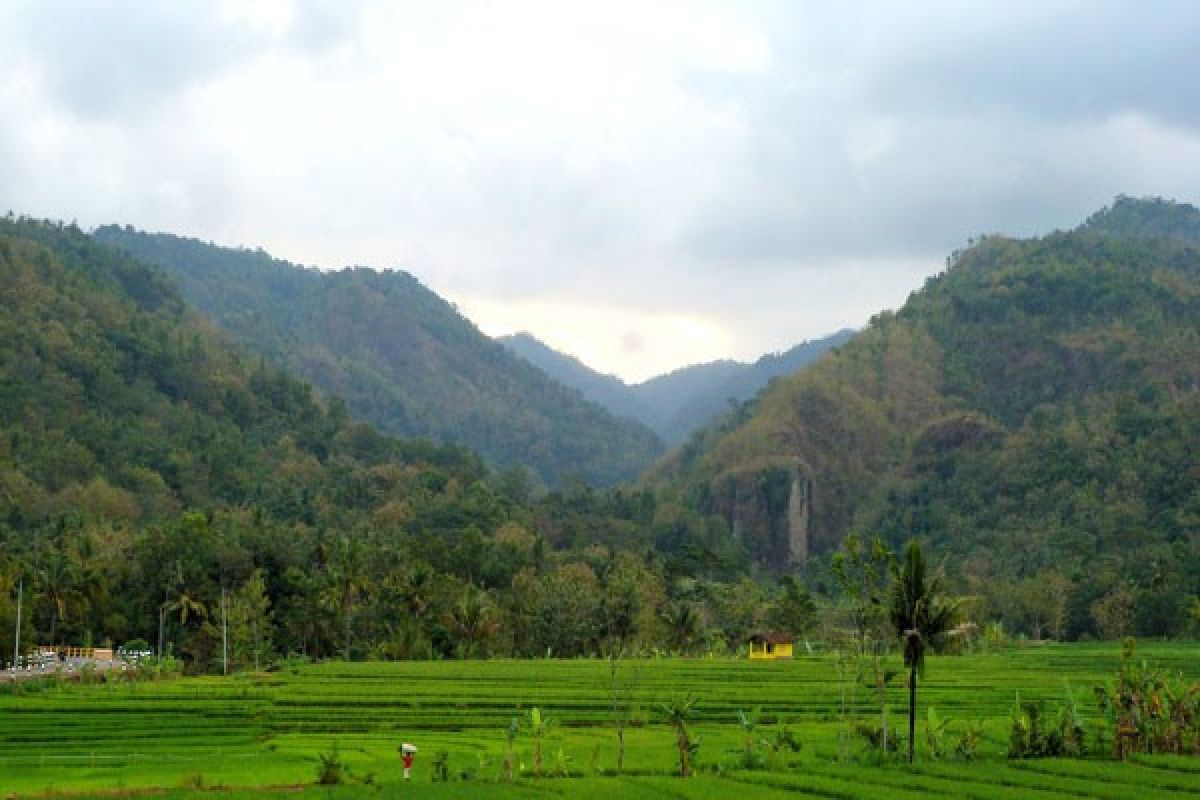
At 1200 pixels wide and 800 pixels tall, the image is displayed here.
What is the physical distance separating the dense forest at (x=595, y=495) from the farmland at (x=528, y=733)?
569 centimetres

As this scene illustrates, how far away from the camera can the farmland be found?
29.7 metres

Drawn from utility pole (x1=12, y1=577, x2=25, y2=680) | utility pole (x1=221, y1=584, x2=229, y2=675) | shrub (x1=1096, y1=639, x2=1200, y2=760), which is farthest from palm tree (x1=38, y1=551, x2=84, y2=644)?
shrub (x1=1096, y1=639, x2=1200, y2=760)

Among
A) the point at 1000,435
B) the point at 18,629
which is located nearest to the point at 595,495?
the point at 1000,435

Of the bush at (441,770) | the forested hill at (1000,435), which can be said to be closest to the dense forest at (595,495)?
the forested hill at (1000,435)

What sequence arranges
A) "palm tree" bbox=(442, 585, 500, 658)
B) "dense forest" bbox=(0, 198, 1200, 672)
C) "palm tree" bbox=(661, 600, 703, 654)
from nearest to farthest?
"palm tree" bbox=(442, 585, 500, 658)
"dense forest" bbox=(0, 198, 1200, 672)
"palm tree" bbox=(661, 600, 703, 654)

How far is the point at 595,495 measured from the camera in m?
155

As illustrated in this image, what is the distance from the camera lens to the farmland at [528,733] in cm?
2973

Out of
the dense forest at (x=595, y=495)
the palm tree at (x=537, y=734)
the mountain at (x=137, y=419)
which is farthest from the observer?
the mountain at (x=137, y=419)

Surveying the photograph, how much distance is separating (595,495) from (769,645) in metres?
75.9

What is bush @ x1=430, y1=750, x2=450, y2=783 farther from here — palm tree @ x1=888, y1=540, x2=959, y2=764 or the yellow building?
the yellow building

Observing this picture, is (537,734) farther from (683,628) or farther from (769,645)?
(683,628)

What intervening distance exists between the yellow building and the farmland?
11.5m

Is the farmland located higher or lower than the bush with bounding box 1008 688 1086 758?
lower

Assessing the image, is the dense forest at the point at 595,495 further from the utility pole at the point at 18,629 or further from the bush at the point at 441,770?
the bush at the point at 441,770
